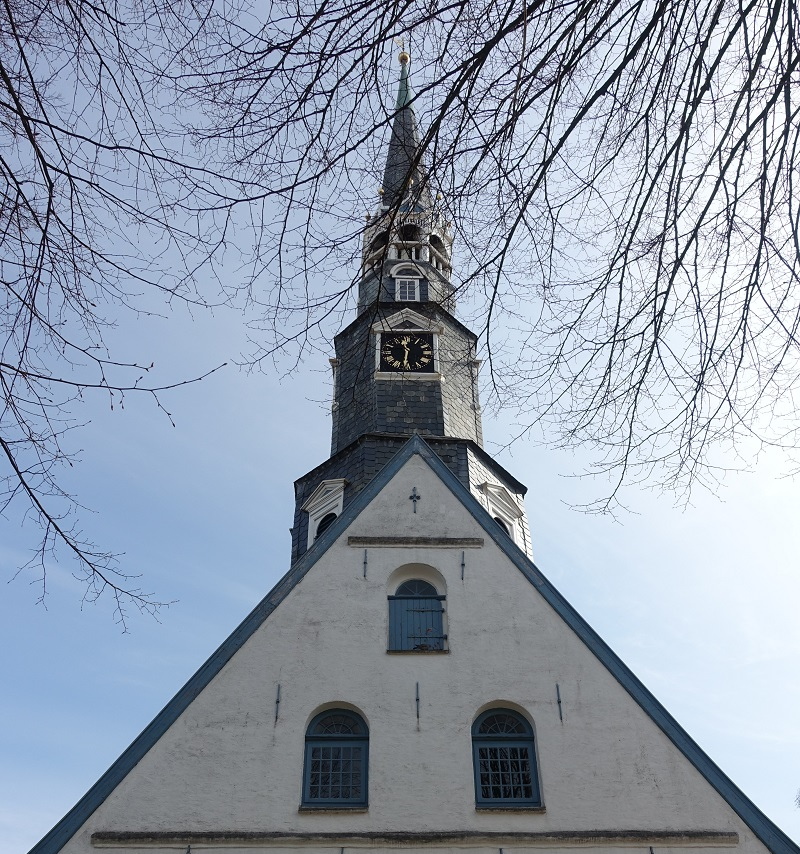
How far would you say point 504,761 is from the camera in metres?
9.98

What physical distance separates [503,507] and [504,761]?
890 centimetres

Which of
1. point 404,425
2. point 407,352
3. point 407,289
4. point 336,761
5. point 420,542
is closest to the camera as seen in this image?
point 336,761

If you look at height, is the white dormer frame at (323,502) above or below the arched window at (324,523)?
above

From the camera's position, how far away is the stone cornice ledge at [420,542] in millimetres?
12031

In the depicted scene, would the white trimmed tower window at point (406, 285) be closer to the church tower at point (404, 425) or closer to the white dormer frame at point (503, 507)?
the church tower at point (404, 425)

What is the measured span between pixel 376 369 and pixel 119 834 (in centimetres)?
1242

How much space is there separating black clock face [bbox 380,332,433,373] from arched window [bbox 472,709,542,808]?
35.6 feet

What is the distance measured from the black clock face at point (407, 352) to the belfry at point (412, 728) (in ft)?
26.1

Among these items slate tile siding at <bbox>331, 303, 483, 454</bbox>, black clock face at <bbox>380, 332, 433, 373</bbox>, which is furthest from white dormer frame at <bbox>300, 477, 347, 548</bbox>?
black clock face at <bbox>380, 332, 433, 373</bbox>

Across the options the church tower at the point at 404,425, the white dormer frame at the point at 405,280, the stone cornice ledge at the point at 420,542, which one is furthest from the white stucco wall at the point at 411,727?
the white dormer frame at the point at 405,280

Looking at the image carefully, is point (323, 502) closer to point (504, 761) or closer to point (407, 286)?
point (407, 286)

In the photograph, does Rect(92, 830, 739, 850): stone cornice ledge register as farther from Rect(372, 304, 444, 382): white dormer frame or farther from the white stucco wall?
Rect(372, 304, 444, 382): white dormer frame

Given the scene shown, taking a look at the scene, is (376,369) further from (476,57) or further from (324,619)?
(476,57)

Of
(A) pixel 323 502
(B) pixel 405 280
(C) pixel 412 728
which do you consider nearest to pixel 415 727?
(C) pixel 412 728
